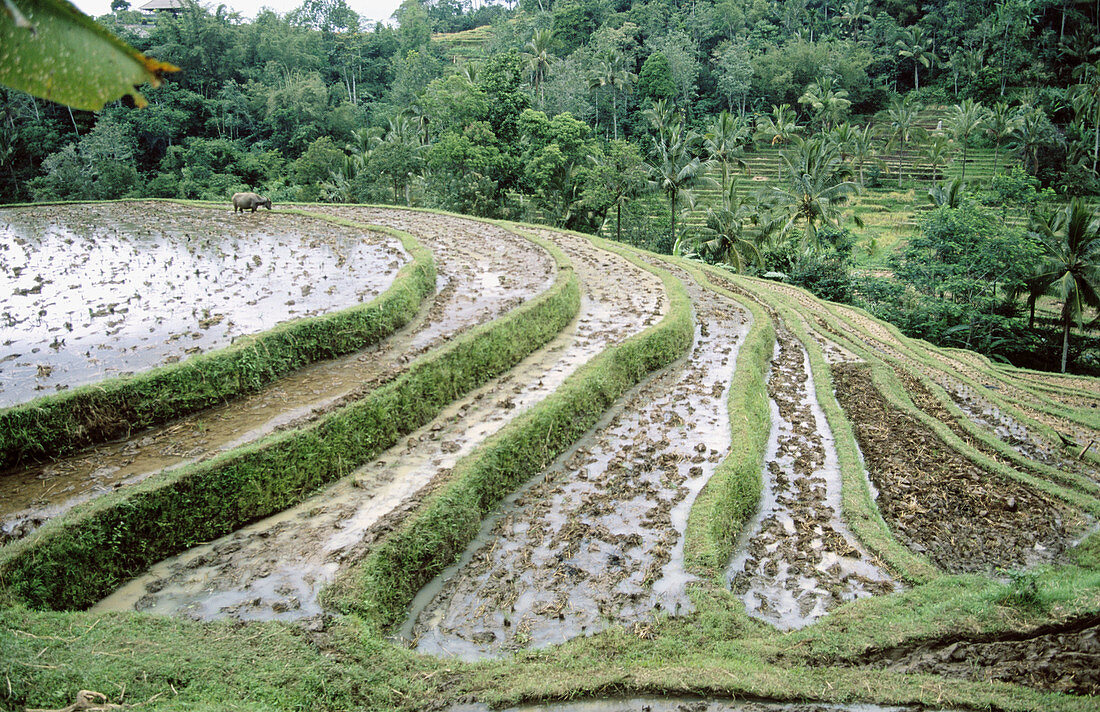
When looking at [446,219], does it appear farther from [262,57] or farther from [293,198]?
[262,57]

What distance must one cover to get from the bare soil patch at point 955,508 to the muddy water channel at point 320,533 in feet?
17.1

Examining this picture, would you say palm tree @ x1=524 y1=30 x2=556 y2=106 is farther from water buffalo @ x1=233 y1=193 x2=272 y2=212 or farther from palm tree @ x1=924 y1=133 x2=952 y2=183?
palm tree @ x1=924 y1=133 x2=952 y2=183

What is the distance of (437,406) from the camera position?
10.4 metres

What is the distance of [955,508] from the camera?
9180 mm

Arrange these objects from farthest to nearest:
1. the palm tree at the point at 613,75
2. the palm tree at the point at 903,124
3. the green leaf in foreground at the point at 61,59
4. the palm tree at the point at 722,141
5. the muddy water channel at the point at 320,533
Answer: the palm tree at the point at 903,124, the palm tree at the point at 613,75, the palm tree at the point at 722,141, the muddy water channel at the point at 320,533, the green leaf in foreground at the point at 61,59

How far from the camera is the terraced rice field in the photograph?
509 cm

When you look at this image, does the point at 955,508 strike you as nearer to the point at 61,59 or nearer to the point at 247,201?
the point at 61,59

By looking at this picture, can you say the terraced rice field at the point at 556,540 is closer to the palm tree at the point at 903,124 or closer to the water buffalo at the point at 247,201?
the water buffalo at the point at 247,201

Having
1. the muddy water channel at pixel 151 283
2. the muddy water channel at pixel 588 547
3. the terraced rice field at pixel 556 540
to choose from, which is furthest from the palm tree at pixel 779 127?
the muddy water channel at pixel 588 547

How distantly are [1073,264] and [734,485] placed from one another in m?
18.7

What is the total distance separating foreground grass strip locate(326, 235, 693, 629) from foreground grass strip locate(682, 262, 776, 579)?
6.09 feet

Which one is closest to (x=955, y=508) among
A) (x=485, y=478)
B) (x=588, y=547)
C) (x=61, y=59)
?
(x=588, y=547)

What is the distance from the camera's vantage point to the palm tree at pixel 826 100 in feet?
161

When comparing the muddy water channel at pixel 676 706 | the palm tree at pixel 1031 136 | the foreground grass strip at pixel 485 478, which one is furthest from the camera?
the palm tree at pixel 1031 136
